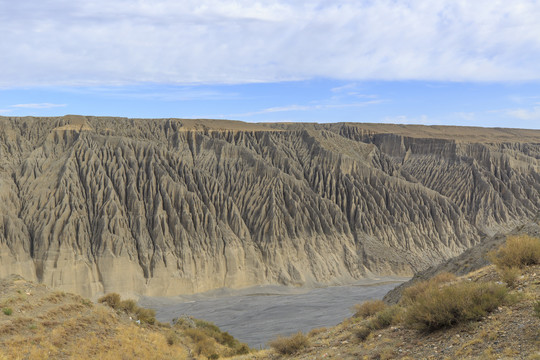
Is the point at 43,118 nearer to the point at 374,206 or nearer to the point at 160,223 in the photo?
the point at 160,223

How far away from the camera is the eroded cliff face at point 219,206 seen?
175 ft

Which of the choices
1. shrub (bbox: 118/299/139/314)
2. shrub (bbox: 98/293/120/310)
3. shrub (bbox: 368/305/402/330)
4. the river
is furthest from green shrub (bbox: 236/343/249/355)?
shrub (bbox: 368/305/402/330)

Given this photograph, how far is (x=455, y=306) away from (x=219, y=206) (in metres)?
52.0

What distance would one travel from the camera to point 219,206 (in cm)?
6312

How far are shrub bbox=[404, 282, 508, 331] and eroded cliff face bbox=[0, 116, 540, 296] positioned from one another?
4475cm

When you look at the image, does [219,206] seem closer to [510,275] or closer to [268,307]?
[268,307]

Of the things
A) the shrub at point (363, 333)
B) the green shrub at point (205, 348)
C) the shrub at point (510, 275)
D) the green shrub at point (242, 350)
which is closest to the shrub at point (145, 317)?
the green shrub at point (205, 348)

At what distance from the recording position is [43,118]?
2633 inches

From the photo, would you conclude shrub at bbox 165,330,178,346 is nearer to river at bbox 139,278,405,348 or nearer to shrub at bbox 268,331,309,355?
shrub at bbox 268,331,309,355

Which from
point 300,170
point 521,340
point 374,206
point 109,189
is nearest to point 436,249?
point 374,206

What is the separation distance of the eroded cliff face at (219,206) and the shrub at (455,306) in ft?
147

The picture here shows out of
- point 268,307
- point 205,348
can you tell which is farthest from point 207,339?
point 268,307

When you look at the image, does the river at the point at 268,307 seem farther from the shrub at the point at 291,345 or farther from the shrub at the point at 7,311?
the shrub at the point at 291,345

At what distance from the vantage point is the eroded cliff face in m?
53.3
